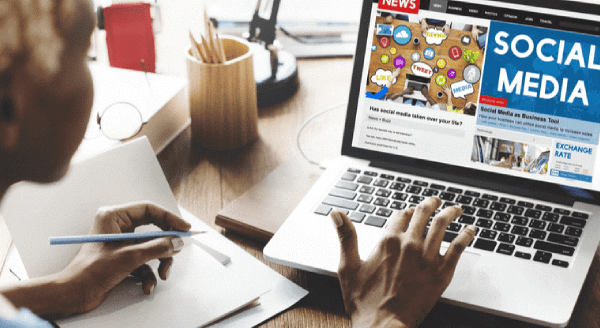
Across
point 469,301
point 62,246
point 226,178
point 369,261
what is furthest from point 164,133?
point 469,301

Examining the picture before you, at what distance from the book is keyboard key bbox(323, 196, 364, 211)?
60 millimetres

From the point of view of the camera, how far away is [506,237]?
708 millimetres

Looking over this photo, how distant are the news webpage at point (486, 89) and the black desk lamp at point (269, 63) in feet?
1.10

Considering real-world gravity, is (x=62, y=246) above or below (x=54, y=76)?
below

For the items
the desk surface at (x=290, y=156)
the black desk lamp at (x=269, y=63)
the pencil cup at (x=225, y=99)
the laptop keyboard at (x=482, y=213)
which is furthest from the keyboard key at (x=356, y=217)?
the black desk lamp at (x=269, y=63)

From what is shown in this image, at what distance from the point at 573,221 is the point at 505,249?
13 cm

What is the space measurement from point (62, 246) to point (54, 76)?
413 mm

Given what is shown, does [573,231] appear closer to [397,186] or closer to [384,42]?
[397,186]

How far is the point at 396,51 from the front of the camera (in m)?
0.81

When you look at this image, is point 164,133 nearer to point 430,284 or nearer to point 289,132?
point 289,132

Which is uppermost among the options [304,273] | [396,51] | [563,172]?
[396,51]

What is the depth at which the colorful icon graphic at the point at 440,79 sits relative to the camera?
31.2 inches

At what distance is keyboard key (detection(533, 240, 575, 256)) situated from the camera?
68cm

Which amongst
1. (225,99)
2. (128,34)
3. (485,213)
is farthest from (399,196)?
(128,34)
